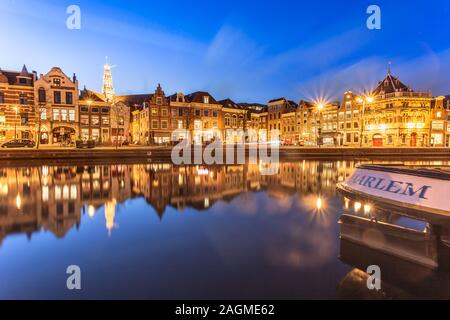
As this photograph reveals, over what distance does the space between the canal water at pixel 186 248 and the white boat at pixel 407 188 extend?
2.92 ft

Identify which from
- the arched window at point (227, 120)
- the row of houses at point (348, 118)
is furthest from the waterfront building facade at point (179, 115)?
the arched window at point (227, 120)

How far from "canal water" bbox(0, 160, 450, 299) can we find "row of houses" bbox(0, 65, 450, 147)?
41.4 m

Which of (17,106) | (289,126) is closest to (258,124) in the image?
(289,126)

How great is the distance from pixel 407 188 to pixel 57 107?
2438 inches

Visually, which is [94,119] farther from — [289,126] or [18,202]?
[289,126]

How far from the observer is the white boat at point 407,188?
761 centimetres

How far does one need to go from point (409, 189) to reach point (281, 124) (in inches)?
3314

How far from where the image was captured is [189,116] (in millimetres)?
67188

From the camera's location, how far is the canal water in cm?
642

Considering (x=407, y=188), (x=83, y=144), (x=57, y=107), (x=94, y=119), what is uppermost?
(x=57, y=107)

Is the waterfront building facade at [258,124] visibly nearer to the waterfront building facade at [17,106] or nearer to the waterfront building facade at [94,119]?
the waterfront building facade at [94,119]

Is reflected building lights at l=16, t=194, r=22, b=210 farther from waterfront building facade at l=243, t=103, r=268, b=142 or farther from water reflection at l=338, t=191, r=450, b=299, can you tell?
waterfront building facade at l=243, t=103, r=268, b=142

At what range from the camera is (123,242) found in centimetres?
955
